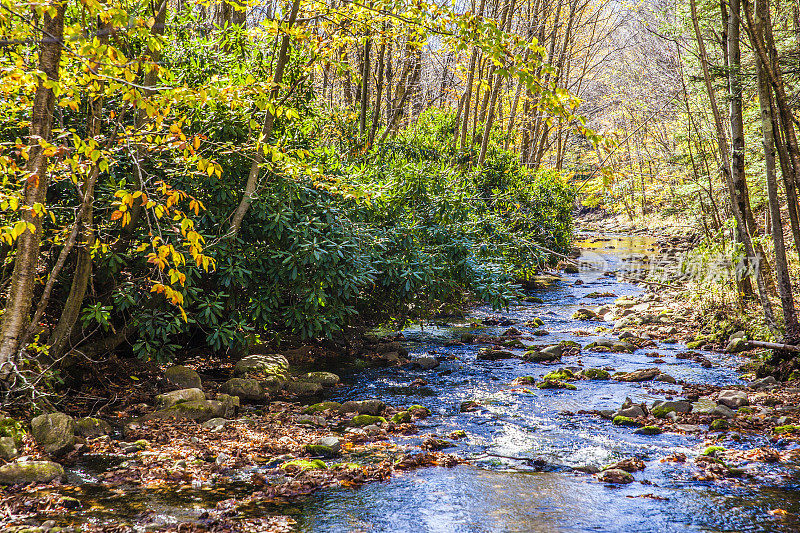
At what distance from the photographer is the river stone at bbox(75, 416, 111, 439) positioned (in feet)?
18.2

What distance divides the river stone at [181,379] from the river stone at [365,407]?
183cm

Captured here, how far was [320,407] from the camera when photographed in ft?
23.0

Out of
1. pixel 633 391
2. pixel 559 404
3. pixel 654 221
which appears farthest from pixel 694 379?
pixel 654 221

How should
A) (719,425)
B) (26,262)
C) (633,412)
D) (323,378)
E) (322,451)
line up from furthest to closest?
(323,378) → (633,412) → (719,425) → (322,451) → (26,262)

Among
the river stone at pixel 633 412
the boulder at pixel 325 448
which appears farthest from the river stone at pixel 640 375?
the boulder at pixel 325 448

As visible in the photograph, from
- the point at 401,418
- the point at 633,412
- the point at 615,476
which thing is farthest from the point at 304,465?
the point at 633,412

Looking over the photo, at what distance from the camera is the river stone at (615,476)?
498cm

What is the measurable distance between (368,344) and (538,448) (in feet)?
17.0

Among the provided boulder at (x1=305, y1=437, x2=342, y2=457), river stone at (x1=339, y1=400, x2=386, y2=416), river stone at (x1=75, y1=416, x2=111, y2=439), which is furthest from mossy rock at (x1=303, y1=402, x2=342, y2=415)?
river stone at (x1=75, y1=416, x2=111, y2=439)

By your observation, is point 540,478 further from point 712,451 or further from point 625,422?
point 625,422

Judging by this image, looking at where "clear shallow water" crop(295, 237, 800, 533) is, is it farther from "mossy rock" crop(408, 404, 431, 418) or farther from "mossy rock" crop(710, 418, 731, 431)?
"mossy rock" crop(710, 418, 731, 431)

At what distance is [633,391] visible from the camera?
790 cm

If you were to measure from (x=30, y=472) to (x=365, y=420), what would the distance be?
3.16m

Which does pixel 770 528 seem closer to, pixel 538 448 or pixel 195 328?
pixel 538 448
